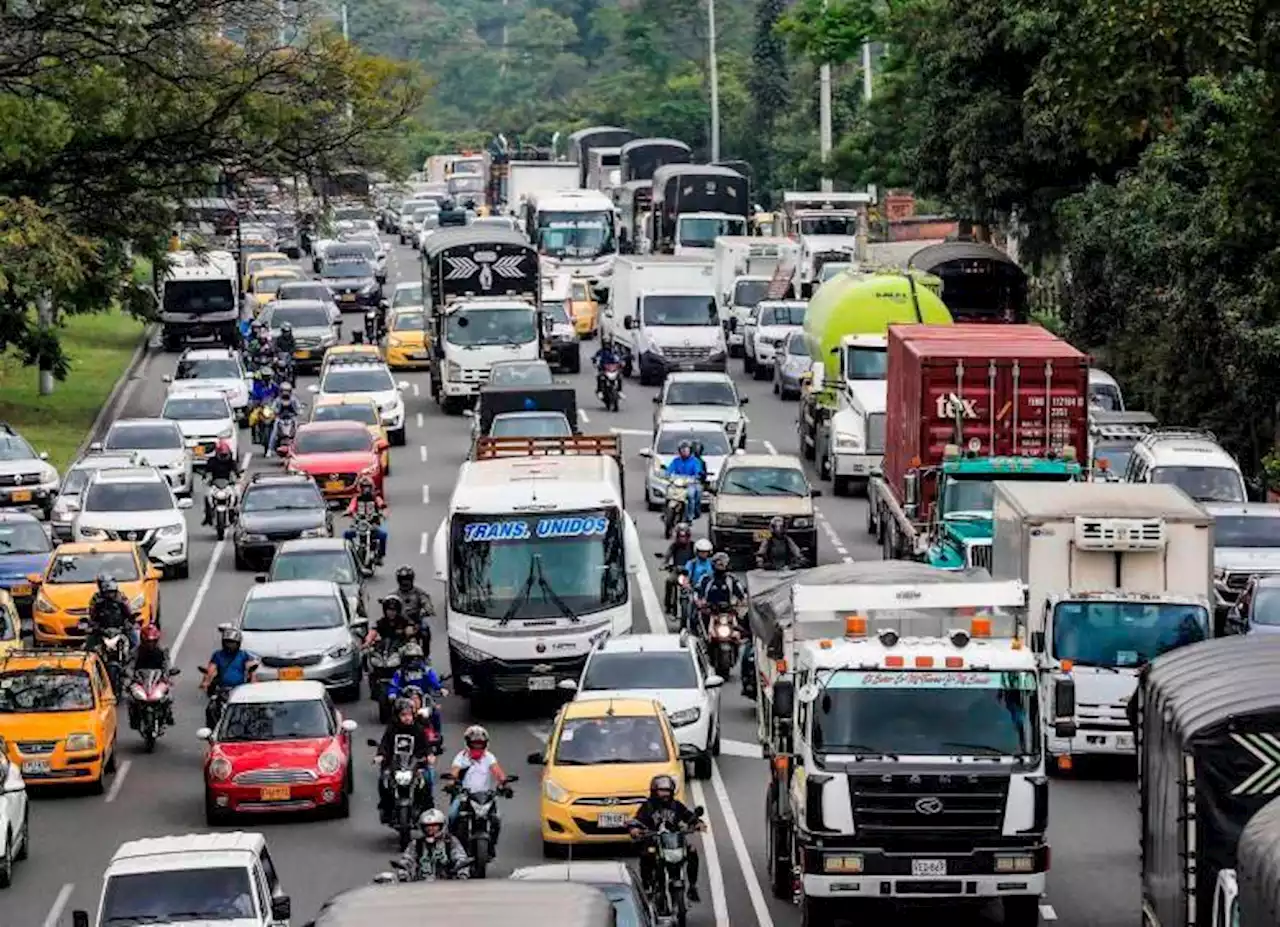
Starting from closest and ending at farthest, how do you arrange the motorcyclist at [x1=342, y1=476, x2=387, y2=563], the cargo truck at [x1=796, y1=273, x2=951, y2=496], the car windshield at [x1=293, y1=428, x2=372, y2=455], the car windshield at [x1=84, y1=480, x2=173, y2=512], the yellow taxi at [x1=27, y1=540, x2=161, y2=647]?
the yellow taxi at [x1=27, y1=540, x2=161, y2=647] → the motorcyclist at [x1=342, y1=476, x2=387, y2=563] → the car windshield at [x1=84, y1=480, x2=173, y2=512] → the cargo truck at [x1=796, y1=273, x2=951, y2=496] → the car windshield at [x1=293, y1=428, x2=372, y2=455]

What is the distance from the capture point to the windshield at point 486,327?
63188 mm

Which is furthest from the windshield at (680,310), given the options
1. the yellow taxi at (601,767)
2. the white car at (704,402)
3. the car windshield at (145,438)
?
the yellow taxi at (601,767)

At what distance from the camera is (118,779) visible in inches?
1318

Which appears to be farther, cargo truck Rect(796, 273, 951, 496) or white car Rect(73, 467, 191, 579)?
cargo truck Rect(796, 273, 951, 496)

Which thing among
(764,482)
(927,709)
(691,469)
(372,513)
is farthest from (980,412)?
(927,709)

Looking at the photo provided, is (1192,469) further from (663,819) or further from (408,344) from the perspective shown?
(408,344)

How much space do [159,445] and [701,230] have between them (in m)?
35.4

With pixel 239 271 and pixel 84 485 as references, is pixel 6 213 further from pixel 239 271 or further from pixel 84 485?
pixel 239 271

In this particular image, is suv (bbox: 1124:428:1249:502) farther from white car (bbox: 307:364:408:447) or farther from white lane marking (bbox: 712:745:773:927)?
white car (bbox: 307:364:408:447)

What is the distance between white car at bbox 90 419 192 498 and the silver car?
15.4 m

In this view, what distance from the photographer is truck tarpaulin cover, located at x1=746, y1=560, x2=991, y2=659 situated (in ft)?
91.5

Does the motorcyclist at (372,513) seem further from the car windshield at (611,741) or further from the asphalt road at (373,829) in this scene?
the car windshield at (611,741)

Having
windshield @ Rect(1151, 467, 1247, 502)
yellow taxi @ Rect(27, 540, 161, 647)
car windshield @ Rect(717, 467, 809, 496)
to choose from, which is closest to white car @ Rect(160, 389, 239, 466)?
car windshield @ Rect(717, 467, 809, 496)

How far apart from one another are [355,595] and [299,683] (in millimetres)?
8161
